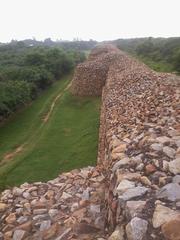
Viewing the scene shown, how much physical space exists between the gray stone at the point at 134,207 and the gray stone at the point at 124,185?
39cm

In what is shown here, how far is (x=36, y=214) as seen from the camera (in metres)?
7.05

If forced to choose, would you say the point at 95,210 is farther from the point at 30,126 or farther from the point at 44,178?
the point at 30,126

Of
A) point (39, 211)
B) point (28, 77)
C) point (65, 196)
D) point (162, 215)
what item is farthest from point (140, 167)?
point (28, 77)

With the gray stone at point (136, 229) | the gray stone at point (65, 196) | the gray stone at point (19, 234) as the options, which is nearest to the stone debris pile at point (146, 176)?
the gray stone at point (136, 229)

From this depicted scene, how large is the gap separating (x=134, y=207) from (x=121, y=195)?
1.32 ft

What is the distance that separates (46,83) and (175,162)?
111ft

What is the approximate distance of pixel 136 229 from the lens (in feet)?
14.7

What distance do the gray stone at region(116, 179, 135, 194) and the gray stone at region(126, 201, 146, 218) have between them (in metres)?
0.39

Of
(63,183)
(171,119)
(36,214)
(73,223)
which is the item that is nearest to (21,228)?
(36,214)

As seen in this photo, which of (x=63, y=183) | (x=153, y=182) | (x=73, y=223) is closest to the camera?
(x=153, y=182)

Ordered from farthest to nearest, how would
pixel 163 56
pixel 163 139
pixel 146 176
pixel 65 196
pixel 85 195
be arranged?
pixel 163 56, pixel 65 196, pixel 85 195, pixel 163 139, pixel 146 176

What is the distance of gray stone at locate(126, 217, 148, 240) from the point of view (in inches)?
173

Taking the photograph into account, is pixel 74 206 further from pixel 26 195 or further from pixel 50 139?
pixel 50 139

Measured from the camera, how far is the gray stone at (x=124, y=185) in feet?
17.5
